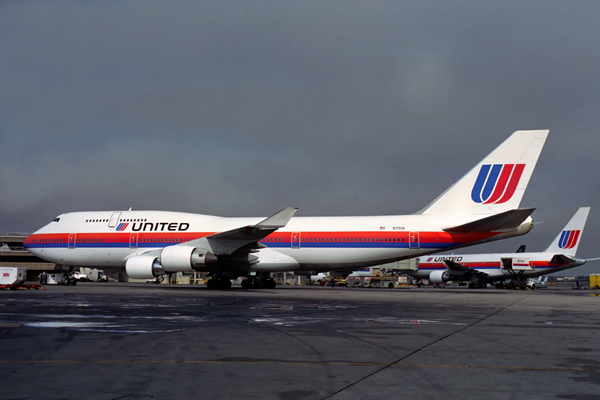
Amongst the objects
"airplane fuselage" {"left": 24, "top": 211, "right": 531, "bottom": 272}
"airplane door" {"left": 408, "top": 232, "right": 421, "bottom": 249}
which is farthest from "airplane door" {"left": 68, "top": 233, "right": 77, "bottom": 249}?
"airplane door" {"left": 408, "top": 232, "right": 421, "bottom": 249}

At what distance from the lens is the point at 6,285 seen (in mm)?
28484

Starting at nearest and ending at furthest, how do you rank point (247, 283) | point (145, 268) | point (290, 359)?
point (290, 359) → point (145, 268) → point (247, 283)

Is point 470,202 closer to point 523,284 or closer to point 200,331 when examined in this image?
point 200,331

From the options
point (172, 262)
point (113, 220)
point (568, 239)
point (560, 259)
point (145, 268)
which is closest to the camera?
point (172, 262)

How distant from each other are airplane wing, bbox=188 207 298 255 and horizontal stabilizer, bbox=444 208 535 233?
9806mm

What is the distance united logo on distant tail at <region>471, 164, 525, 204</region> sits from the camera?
30297 mm

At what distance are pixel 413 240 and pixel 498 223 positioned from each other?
477cm

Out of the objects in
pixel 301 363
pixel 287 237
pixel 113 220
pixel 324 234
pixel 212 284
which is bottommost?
pixel 301 363

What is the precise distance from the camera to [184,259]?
2917 centimetres

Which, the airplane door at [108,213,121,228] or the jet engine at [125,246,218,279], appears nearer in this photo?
the jet engine at [125,246,218,279]

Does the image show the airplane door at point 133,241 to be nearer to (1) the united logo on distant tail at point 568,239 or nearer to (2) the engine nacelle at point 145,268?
(2) the engine nacelle at point 145,268

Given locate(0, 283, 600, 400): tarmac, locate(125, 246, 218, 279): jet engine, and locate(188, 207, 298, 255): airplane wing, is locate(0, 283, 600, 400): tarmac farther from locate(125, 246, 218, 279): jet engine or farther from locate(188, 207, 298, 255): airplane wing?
locate(125, 246, 218, 279): jet engine

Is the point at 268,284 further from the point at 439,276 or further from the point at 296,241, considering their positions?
the point at 439,276

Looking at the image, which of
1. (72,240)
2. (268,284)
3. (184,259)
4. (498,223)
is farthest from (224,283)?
(498,223)
